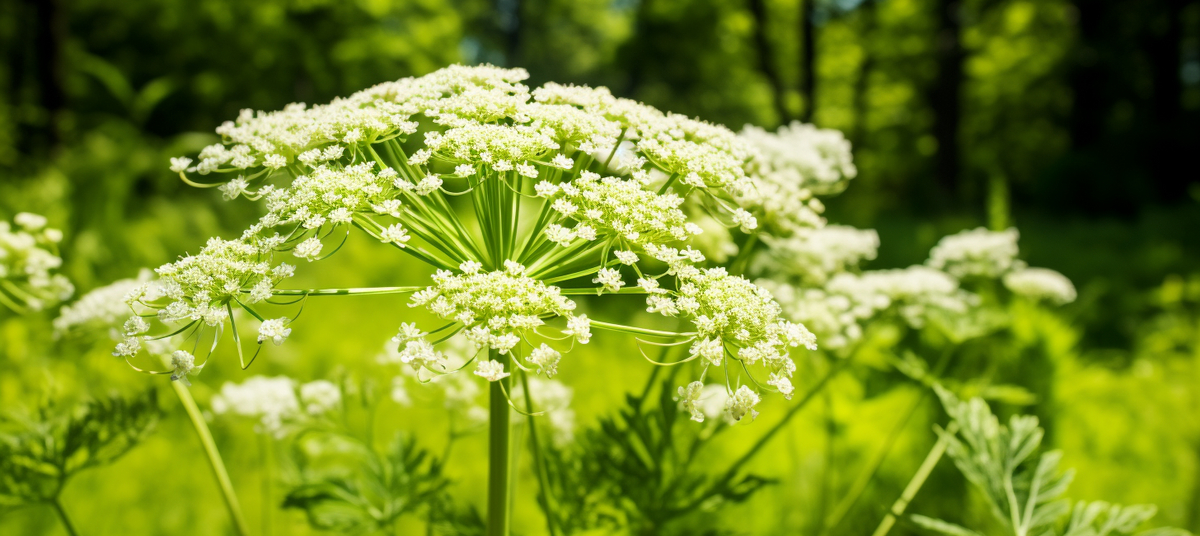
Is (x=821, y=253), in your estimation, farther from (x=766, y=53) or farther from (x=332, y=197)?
(x=766, y=53)

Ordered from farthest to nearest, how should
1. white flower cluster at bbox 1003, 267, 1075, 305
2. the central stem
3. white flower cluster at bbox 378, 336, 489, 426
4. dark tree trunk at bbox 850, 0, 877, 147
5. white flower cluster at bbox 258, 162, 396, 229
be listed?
dark tree trunk at bbox 850, 0, 877, 147, white flower cluster at bbox 1003, 267, 1075, 305, white flower cluster at bbox 378, 336, 489, 426, the central stem, white flower cluster at bbox 258, 162, 396, 229

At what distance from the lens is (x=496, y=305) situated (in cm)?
→ 124

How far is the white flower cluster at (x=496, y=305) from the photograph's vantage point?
1227 millimetres

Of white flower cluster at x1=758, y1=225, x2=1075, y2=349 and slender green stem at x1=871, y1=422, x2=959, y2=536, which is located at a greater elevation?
white flower cluster at x1=758, y1=225, x2=1075, y2=349

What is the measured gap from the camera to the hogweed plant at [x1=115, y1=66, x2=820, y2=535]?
1.29 metres

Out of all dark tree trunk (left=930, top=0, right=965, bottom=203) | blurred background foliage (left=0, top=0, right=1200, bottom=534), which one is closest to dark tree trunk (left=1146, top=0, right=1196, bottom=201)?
blurred background foliage (left=0, top=0, right=1200, bottom=534)

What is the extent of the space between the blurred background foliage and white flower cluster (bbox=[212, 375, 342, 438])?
12.5 inches

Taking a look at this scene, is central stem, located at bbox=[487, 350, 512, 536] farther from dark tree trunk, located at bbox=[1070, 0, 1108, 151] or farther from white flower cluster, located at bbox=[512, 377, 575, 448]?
dark tree trunk, located at bbox=[1070, 0, 1108, 151]

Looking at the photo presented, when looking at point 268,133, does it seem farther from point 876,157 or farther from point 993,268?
point 876,157

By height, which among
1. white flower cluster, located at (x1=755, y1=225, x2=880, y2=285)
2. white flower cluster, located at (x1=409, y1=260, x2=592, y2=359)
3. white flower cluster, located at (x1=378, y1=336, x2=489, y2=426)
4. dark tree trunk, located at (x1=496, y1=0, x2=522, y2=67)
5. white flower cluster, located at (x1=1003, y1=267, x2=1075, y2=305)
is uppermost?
dark tree trunk, located at (x1=496, y1=0, x2=522, y2=67)

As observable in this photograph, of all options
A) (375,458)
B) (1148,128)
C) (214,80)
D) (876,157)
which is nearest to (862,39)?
(876,157)

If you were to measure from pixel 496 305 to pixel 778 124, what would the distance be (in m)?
26.5

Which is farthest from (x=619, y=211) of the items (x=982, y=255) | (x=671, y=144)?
(x=982, y=255)

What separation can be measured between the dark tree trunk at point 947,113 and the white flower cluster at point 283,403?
1843cm
